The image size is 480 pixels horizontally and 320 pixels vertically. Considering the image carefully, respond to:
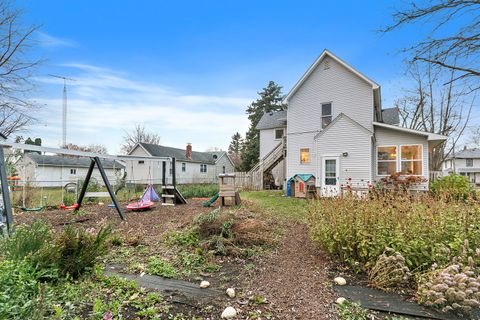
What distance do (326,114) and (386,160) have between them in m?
4.10

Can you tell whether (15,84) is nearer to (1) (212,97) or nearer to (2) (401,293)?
(1) (212,97)

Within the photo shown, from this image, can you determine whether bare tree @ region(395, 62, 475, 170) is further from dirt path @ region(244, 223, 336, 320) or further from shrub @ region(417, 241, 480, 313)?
shrub @ region(417, 241, 480, 313)

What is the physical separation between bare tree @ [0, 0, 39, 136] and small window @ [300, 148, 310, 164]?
14024 mm

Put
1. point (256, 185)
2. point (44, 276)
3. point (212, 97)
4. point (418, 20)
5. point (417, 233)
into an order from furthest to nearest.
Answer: point (212, 97) < point (256, 185) < point (418, 20) < point (417, 233) < point (44, 276)

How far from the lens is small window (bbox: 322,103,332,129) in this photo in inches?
565

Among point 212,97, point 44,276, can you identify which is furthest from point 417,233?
point 212,97

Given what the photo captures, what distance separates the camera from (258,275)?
3201mm

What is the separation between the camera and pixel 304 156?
49.0 ft

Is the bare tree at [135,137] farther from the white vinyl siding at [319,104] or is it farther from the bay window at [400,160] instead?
the bay window at [400,160]

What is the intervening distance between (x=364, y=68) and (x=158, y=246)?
15.9 metres

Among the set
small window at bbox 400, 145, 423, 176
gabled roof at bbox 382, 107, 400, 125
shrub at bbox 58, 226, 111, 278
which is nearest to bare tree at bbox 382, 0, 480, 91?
small window at bbox 400, 145, 423, 176

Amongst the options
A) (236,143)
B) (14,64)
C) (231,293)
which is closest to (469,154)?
(236,143)

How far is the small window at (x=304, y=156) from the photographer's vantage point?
14.8m

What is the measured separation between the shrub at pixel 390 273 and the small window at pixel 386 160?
10748 mm
